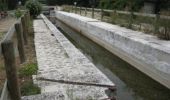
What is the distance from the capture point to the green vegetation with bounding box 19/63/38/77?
5.99 m

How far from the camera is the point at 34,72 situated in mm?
6062

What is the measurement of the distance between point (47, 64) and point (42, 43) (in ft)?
10.7

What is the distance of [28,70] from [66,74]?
105cm

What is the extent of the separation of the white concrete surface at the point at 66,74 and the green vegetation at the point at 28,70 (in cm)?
12

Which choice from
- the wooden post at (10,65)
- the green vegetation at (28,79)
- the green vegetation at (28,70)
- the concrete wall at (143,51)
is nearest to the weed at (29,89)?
the green vegetation at (28,79)

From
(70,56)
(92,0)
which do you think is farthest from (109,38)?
(92,0)

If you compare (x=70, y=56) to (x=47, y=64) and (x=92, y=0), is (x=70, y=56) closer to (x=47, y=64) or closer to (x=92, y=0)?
(x=47, y=64)

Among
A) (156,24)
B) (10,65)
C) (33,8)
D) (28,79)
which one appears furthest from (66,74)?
(33,8)

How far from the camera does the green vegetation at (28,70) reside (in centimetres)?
599

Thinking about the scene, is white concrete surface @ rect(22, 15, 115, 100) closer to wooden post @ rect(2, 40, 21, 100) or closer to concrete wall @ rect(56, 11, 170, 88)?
wooden post @ rect(2, 40, 21, 100)

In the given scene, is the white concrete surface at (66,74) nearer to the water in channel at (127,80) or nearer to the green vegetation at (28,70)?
the green vegetation at (28,70)

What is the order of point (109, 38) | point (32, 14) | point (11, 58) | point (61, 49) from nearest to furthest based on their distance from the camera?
point (11, 58), point (61, 49), point (109, 38), point (32, 14)

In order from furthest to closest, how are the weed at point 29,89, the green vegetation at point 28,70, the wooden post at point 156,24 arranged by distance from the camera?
1. the wooden post at point 156,24
2. the green vegetation at point 28,70
3. the weed at point 29,89

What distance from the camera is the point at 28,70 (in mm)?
6211
